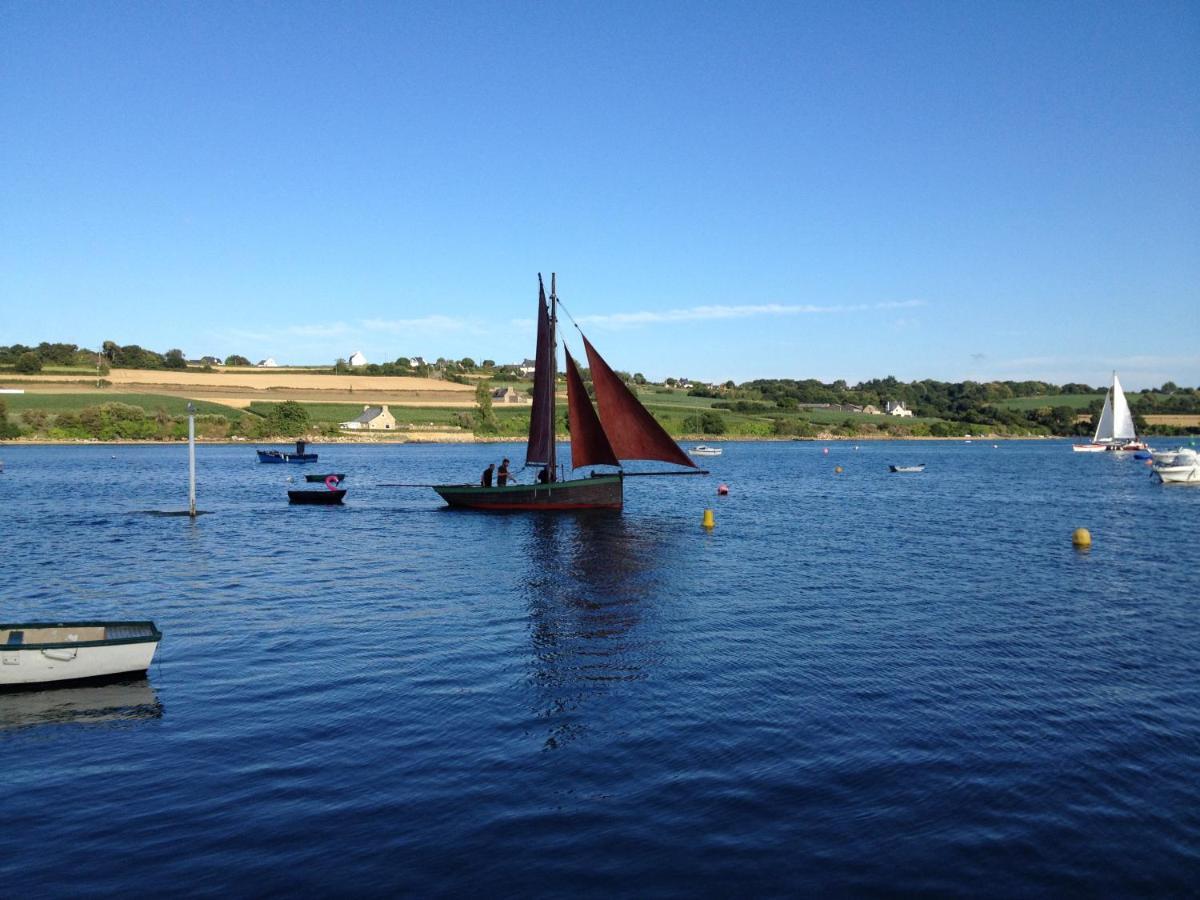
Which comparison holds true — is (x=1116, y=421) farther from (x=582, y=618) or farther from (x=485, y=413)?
(x=582, y=618)

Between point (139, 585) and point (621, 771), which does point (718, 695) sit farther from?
point (139, 585)

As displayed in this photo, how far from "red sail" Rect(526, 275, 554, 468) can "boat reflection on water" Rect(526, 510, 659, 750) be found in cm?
823

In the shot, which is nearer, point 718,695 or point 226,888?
point 226,888

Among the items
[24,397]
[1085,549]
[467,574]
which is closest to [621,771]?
[467,574]

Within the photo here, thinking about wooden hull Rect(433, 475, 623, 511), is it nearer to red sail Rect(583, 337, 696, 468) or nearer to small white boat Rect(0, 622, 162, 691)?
red sail Rect(583, 337, 696, 468)

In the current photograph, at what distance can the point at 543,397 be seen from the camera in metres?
49.4

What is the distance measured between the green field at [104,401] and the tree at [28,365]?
6278 mm

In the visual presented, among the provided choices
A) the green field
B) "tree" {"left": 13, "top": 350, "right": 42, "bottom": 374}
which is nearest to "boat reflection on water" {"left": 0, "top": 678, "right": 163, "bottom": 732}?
the green field

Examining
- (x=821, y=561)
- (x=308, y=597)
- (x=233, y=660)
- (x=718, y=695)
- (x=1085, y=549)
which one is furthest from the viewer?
(x=1085, y=549)

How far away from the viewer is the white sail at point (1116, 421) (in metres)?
128

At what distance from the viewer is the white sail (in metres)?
128

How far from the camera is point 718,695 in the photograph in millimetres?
16234

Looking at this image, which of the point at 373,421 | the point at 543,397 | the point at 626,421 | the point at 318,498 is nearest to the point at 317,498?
the point at 318,498

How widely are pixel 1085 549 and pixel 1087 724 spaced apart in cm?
2550
